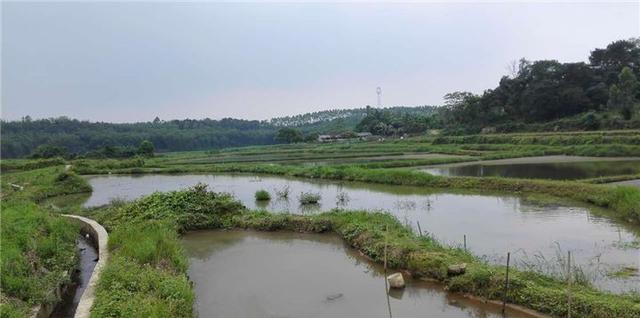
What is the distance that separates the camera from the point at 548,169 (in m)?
23.4

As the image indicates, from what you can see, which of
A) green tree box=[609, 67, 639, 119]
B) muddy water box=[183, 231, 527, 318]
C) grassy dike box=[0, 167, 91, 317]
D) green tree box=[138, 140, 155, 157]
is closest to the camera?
grassy dike box=[0, 167, 91, 317]

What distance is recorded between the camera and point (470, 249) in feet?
34.8

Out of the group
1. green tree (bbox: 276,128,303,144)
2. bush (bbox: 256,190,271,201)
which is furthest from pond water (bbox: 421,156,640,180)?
green tree (bbox: 276,128,303,144)

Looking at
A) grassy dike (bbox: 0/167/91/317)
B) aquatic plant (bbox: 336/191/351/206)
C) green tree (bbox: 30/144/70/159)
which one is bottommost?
aquatic plant (bbox: 336/191/351/206)

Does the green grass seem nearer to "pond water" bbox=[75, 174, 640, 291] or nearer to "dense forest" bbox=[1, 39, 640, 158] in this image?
"pond water" bbox=[75, 174, 640, 291]

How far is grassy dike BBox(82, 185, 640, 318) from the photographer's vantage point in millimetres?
6891

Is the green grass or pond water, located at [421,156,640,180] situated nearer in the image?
the green grass

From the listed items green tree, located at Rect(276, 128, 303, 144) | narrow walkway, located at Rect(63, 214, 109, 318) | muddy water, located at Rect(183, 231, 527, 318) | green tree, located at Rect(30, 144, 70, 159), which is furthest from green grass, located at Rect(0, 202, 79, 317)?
green tree, located at Rect(276, 128, 303, 144)

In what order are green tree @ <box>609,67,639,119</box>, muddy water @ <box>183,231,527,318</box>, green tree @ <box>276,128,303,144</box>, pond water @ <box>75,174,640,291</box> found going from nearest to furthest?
1. muddy water @ <box>183,231,527,318</box>
2. pond water @ <box>75,174,640,291</box>
3. green tree @ <box>609,67,639,119</box>
4. green tree @ <box>276,128,303,144</box>

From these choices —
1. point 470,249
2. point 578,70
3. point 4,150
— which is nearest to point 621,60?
point 578,70

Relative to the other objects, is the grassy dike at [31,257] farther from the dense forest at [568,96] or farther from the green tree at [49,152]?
the green tree at [49,152]

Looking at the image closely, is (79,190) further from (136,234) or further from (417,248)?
(417,248)

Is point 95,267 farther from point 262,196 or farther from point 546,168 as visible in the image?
point 546,168

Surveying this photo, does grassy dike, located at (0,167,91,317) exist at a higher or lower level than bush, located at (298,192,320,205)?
higher
